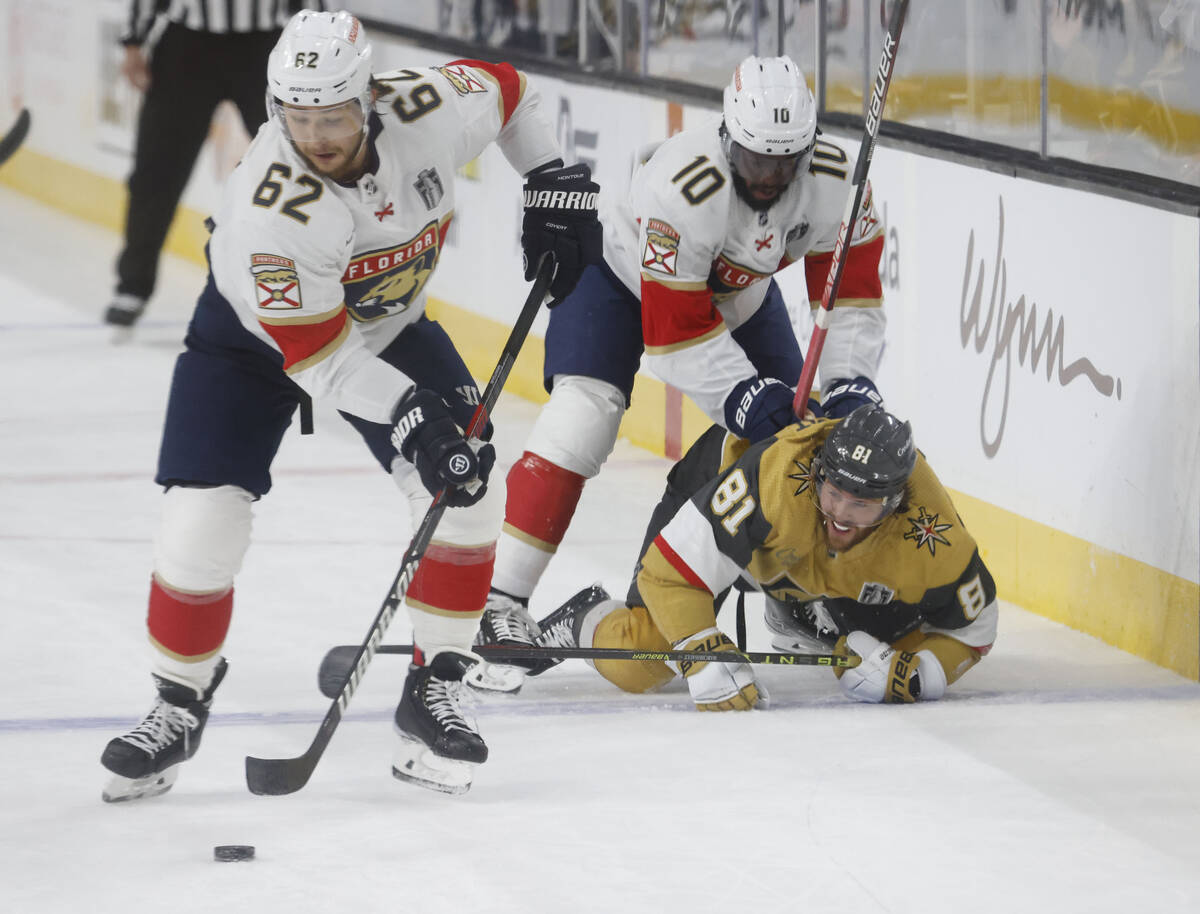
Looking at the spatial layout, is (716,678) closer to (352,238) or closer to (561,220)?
(561,220)

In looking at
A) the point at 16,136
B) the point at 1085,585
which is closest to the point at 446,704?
the point at 1085,585

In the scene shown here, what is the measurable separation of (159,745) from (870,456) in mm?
1195

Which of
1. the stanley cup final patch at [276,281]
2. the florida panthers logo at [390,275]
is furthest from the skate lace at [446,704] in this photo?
the stanley cup final patch at [276,281]

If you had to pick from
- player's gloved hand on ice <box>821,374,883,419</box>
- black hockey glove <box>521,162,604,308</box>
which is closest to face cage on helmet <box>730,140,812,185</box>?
black hockey glove <box>521,162,604,308</box>

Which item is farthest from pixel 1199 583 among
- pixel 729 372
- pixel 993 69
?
pixel 993 69

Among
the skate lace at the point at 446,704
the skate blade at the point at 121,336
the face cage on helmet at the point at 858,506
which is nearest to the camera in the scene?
the skate lace at the point at 446,704

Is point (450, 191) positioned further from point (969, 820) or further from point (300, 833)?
point (969, 820)

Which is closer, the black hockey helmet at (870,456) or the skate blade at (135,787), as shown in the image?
the skate blade at (135,787)

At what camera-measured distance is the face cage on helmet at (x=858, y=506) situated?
3.45 meters

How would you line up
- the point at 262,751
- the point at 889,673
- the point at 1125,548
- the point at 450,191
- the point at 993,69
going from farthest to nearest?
1. the point at 993,69
2. the point at 1125,548
3. the point at 889,673
4. the point at 262,751
5. the point at 450,191

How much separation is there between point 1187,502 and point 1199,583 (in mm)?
152

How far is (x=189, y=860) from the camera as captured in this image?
3.02m

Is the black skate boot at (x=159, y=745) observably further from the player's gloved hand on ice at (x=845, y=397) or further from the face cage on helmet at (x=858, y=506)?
the player's gloved hand on ice at (x=845, y=397)

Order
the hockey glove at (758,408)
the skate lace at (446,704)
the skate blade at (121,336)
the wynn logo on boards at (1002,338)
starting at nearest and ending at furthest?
1. the skate lace at (446,704)
2. the hockey glove at (758,408)
3. the wynn logo on boards at (1002,338)
4. the skate blade at (121,336)
